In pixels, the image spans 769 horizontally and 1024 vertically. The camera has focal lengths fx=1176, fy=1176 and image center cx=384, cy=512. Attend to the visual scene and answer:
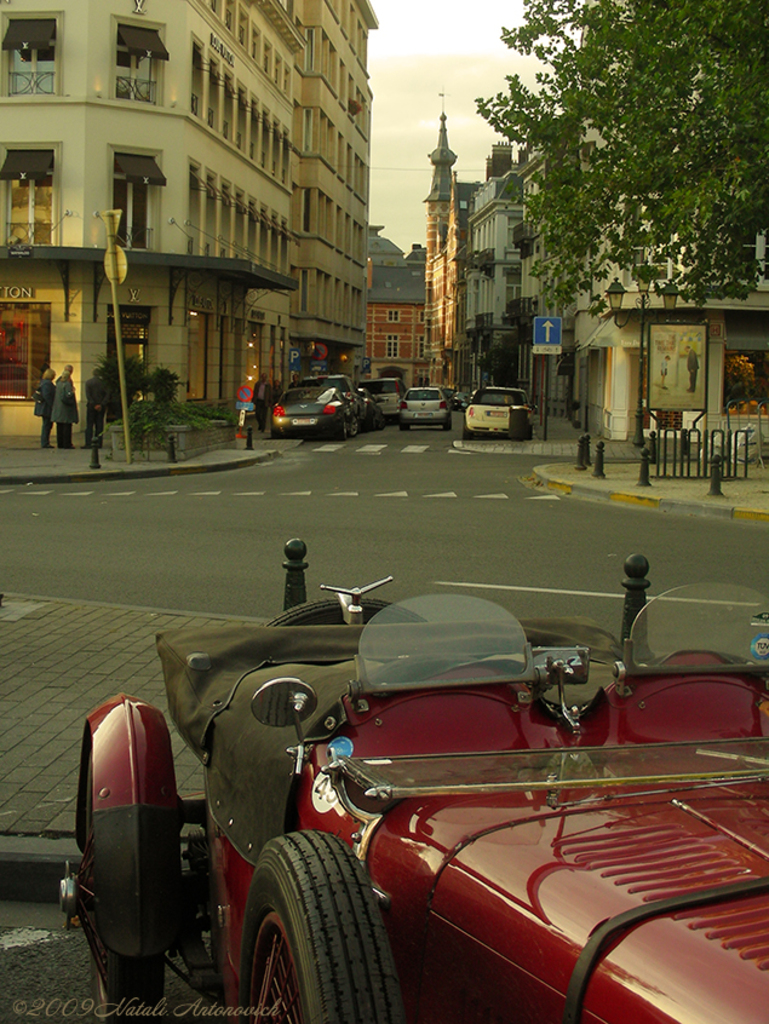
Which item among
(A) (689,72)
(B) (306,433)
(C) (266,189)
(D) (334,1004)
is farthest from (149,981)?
(C) (266,189)

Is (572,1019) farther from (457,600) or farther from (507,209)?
(507,209)

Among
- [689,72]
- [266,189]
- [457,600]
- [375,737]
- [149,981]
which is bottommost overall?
[149,981]

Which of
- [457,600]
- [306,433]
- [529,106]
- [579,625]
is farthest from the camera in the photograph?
[306,433]

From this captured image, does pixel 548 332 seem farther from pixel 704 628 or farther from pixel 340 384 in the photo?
pixel 704 628

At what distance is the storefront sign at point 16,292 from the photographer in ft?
107

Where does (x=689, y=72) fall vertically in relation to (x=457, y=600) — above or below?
above

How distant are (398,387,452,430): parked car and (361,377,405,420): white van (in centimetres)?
559

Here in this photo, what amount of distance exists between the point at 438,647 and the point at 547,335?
91.5 feet

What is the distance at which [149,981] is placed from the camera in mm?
2951

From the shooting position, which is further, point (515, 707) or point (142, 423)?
point (142, 423)

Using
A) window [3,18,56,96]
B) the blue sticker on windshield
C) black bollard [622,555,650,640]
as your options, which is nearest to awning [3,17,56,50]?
window [3,18,56,96]

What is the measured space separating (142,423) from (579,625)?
2131cm

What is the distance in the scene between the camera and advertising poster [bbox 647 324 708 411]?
77.9ft

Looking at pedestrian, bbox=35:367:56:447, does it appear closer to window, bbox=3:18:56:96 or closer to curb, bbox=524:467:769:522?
window, bbox=3:18:56:96
